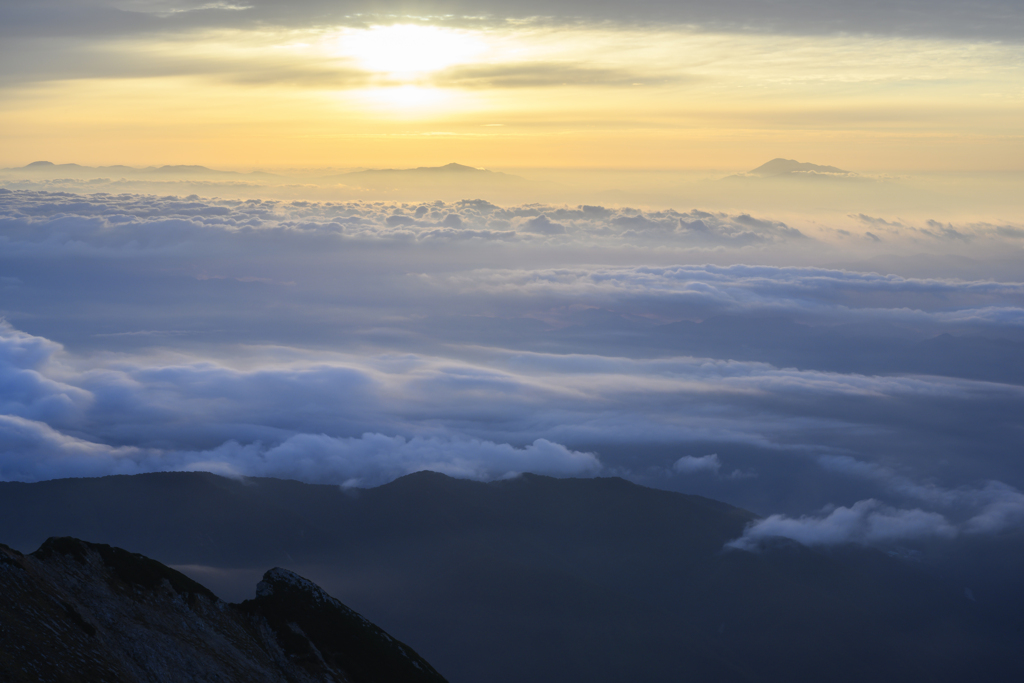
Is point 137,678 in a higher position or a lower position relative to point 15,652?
lower

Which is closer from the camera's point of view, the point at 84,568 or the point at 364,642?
the point at 84,568

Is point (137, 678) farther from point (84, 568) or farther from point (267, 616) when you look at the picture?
point (267, 616)

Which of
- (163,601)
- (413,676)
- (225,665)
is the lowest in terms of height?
(413,676)

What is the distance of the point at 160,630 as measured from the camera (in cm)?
4747

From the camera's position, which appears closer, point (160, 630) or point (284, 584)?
point (160, 630)

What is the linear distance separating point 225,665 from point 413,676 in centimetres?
1900

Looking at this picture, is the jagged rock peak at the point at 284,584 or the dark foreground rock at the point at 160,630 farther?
the jagged rock peak at the point at 284,584

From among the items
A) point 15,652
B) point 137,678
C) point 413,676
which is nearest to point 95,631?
point 137,678

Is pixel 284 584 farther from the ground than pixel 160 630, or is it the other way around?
pixel 160 630

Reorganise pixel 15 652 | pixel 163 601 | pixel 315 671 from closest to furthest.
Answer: pixel 15 652 → pixel 163 601 → pixel 315 671

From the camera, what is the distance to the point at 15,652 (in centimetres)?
3528

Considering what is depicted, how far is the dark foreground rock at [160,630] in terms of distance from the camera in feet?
125

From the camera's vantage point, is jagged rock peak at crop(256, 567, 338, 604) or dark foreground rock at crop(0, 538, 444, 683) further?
jagged rock peak at crop(256, 567, 338, 604)

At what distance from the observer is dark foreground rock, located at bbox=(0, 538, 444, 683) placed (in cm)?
3806
